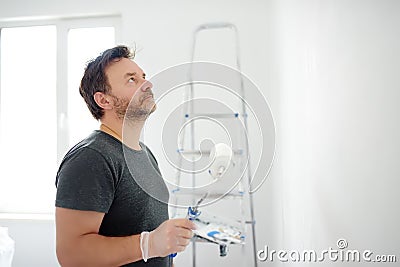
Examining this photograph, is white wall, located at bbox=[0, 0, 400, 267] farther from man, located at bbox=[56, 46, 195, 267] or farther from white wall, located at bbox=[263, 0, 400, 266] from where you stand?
man, located at bbox=[56, 46, 195, 267]

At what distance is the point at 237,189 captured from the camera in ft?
7.87

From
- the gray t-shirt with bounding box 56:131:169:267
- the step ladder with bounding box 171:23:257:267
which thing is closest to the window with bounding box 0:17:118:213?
the step ladder with bounding box 171:23:257:267

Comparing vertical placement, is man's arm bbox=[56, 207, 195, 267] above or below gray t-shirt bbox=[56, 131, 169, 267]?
below

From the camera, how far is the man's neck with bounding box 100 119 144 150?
1.33 meters

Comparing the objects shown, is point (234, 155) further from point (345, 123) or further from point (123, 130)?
point (345, 123)

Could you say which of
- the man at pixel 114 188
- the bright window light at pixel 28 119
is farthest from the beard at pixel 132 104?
the bright window light at pixel 28 119

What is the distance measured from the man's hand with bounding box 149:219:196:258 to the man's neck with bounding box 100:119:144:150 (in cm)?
29

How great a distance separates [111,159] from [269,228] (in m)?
1.73

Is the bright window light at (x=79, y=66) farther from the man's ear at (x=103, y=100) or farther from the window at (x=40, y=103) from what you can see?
the man's ear at (x=103, y=100)

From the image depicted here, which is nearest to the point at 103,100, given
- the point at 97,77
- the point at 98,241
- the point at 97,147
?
the point at 97,77

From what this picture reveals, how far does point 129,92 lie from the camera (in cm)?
136

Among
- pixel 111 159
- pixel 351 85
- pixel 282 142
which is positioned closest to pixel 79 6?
pixel 282 142

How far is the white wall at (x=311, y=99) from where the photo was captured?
0.87 metres

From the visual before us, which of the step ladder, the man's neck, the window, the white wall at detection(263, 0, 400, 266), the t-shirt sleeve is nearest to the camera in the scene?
the white wall at detection(263, 0, 400, 266)
